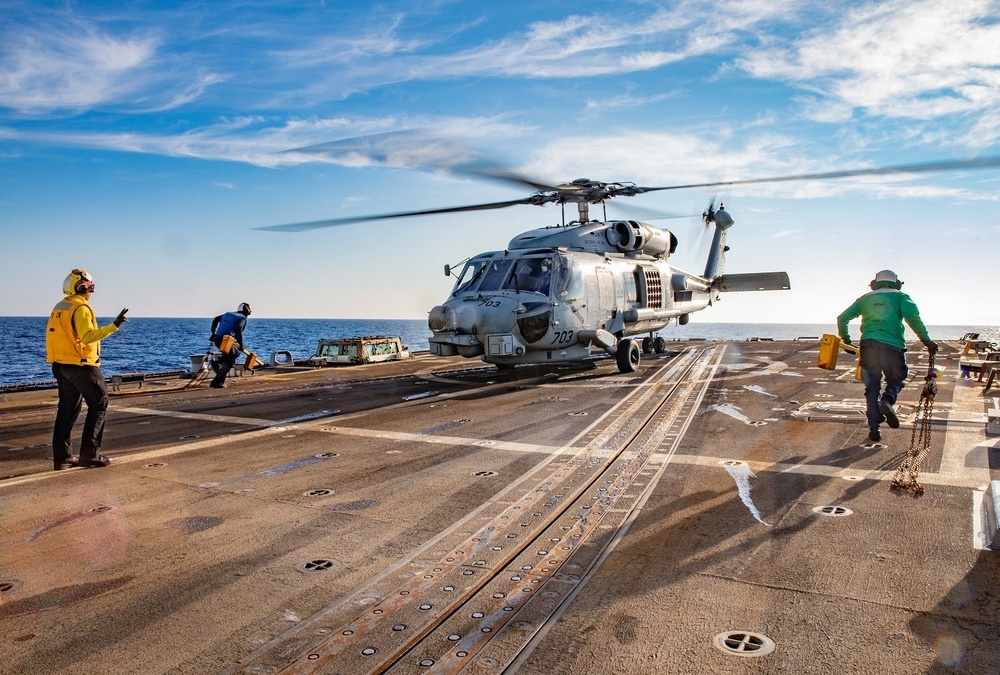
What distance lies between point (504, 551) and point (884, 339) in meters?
5.65

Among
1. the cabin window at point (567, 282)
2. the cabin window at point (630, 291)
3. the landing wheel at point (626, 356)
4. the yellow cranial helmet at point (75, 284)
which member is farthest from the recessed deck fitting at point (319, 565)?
the cabin window at point (630, 291)

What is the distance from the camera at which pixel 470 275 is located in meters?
15.9

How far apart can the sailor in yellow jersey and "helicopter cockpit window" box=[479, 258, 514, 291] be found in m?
9.31

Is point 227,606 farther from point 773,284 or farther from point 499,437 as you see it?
point 773,284

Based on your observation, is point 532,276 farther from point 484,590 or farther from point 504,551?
point 484,590

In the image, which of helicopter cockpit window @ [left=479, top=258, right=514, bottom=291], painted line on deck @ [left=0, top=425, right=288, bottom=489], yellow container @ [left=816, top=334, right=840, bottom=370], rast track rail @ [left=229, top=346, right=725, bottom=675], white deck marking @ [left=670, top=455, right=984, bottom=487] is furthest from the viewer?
helicopter cockpit window @ [left=479, top=258, right=514, bottom=291]

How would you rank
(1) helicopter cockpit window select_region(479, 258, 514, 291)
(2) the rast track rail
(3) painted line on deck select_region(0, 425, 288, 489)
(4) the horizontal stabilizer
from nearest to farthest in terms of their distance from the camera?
(2) the rast track rail, (3) painted line on deck select_region(0, 425, 288, 489), (1) helicopter cockpit window select_region(479, 258, 514, 291), (4) the horizontal stabilizer

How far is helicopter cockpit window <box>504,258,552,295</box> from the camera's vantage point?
14859 millimetres

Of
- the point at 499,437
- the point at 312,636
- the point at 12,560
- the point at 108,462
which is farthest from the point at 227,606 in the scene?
the point at 499,437

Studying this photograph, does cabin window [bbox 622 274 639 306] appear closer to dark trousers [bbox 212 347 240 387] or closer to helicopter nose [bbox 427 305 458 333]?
helicopter nose [bbox 427 305 458 333]

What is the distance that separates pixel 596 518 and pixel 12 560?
3941 mm

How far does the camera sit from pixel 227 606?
343cm

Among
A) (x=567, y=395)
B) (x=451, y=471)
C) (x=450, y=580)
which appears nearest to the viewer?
(x=450, y=580)

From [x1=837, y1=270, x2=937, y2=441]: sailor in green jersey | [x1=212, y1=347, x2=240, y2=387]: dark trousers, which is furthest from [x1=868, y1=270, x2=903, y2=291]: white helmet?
[x1=212, y1=347, x2=240, y2=387]: dark trousers
